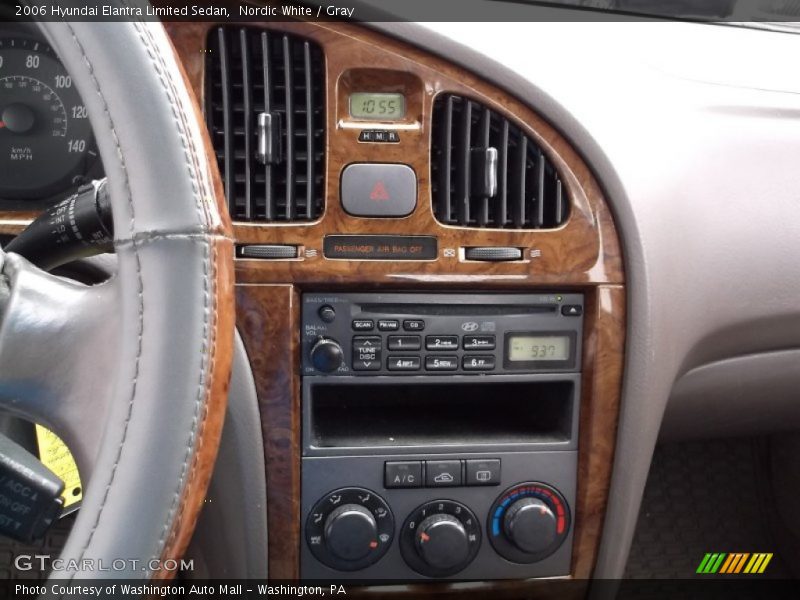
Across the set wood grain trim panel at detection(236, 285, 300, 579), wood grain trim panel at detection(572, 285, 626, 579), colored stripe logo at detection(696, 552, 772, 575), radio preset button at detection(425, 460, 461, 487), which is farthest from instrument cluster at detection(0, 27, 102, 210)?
colored stripe logo at detection(696, 552, 772, 575)

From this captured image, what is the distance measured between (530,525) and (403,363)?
1.00 ft

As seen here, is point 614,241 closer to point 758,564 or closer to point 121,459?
point 121,459

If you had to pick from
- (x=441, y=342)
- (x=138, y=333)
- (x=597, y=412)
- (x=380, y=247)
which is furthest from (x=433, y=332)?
(x=138, y=333)

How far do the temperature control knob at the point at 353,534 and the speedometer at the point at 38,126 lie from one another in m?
0.58

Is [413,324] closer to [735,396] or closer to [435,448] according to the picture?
[435,448]

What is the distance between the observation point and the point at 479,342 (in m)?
1.14

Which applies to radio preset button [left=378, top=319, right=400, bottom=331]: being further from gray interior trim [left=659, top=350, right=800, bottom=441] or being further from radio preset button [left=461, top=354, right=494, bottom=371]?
gray interior trim [left=659, top=350, right=800, bottom=441]

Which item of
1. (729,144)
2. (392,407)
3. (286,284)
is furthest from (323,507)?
(729,144)

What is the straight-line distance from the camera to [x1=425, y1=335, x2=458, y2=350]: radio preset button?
1.12m

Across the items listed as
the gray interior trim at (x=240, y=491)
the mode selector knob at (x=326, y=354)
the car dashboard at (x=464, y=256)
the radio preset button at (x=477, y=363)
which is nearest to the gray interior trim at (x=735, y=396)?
the car dashboard at (x=464, y=256)

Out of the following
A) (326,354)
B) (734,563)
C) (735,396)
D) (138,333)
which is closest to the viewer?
(138,333)

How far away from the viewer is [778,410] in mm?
1502

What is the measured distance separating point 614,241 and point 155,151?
0.72m

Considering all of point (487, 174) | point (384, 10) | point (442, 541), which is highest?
point (384, 10)
